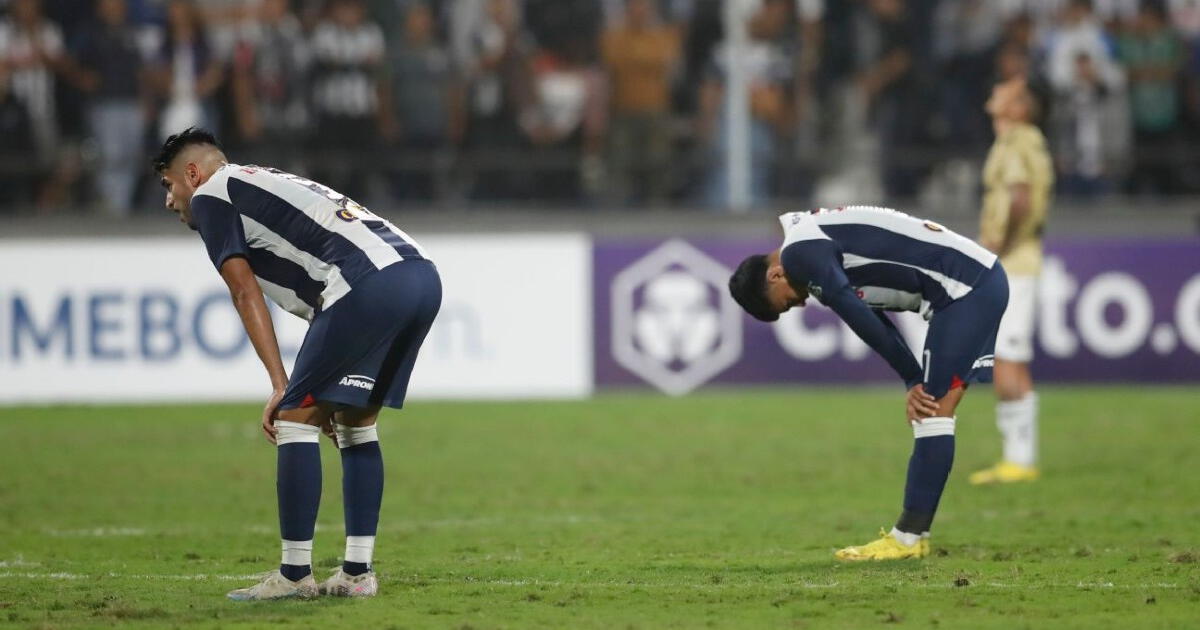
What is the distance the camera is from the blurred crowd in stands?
1698 cm

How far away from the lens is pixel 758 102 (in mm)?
17656

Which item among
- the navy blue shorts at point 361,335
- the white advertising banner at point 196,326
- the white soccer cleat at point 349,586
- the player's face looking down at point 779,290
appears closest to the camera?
the navy blue shorts at point 361,335

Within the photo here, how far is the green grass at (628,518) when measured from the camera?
6.61 metres

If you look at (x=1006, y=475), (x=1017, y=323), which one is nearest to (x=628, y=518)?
(x=1006, y=475)

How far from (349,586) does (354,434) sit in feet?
1.89

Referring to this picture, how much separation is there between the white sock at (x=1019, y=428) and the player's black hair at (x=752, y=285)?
3.59 metres

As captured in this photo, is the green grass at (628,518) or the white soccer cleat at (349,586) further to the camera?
the white soccer cleat at (349,586)

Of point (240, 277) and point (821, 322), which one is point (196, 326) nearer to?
point (821, 322)

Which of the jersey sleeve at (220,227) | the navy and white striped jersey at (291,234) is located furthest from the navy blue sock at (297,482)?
the jersey sleeve at (220,227)

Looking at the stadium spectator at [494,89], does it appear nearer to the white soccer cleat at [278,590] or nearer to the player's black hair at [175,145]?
the player's black hair at [175,145]

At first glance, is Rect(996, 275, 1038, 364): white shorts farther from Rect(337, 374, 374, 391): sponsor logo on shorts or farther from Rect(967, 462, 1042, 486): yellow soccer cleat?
Rect(337, 374, 374, 391): sponsor logo on shorts

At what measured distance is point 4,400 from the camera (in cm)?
1543

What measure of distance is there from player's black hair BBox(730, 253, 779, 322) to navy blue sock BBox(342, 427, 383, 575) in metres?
1.70

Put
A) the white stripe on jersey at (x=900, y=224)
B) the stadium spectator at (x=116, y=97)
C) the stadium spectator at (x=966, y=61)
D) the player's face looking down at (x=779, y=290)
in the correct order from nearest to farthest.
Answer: the player's face looking down at (x=779, y=290) < the white stripe on jersey at (x=900, y=224) < the stadium spectator at (x=116, y=97) < the stadium spectator at (x=966, y=61)
